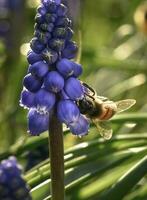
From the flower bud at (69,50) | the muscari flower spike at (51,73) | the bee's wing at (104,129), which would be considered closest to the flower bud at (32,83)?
the muscari flower spike at (51,73)

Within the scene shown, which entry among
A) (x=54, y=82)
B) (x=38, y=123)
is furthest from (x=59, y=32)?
(x=38, y=123)

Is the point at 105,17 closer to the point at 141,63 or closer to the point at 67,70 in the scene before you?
the point at 141,63

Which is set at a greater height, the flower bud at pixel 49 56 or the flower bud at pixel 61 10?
the flower bud at pixel 61 10

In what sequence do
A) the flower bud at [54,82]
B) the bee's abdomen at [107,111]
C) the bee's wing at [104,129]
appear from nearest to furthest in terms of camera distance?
the flower bud at [54,82]
the bee's wing at [104,129]
the bee's abdomen at [107,111]

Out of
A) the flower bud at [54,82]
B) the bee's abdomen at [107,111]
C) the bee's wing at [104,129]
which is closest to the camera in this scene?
the flower bud at [54,82]

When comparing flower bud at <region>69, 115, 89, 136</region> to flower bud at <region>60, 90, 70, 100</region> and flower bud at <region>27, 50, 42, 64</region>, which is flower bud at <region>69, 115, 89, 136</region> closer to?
flower bud at <region>60, 90, 70, 100</region>

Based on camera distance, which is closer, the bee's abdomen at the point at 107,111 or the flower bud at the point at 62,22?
the flower bud at the point at 62,22

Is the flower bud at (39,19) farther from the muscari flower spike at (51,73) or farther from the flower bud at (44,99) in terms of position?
the flower bud at (44,99)
